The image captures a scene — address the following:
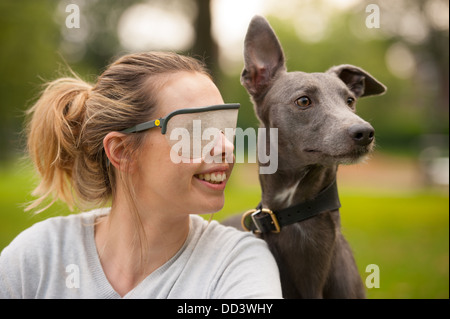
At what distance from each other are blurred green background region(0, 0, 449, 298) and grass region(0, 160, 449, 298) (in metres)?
0.02

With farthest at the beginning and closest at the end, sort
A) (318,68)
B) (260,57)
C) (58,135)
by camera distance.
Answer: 1. (318,68)
2. (260,57)
3. (58,135)

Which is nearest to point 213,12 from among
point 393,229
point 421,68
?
point 393,229

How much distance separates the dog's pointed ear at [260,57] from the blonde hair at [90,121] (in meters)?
0.39

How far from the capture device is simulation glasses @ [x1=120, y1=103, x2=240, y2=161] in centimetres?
226

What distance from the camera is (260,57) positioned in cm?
294

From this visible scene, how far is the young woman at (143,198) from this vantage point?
227 centimetres

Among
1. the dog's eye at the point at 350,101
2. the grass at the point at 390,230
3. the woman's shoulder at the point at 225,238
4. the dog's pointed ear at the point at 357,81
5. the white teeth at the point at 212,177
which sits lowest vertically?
the grass at the point at 390,230

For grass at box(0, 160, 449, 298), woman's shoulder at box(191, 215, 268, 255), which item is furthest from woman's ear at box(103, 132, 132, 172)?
grass at box(0, 160, 449, 298)

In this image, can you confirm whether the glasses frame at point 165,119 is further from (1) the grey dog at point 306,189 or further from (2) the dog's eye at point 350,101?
(2) the dog's eye at point 350,101

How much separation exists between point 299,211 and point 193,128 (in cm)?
77

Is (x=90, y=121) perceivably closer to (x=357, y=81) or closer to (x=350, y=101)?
(x=350, y=101)

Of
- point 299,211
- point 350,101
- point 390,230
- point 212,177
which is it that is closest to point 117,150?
point 212,177

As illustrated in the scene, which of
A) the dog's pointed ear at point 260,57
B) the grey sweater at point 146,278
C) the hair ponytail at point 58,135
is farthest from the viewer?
the dog's pointed ear at point 260,57

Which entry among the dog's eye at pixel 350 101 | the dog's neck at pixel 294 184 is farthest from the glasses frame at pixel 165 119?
the dog's eye at pixel 350 101
